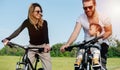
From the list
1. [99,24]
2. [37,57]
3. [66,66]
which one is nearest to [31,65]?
[37,57]

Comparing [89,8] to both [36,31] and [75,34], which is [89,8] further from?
[36,31]

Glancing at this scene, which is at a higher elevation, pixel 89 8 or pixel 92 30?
pixel 89 8

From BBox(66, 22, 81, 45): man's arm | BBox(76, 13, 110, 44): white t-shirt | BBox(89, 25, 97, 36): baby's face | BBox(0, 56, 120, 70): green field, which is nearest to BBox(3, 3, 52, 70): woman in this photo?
BBox(66, 22, 81, 45): man's arm

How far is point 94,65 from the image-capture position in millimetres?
5879

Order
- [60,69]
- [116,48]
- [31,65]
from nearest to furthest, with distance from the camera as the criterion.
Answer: [31,65]
[116,48]
[60,69]

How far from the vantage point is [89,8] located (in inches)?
254

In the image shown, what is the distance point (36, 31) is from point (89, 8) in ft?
3.62

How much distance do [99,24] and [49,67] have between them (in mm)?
1431

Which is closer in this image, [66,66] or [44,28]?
[44,28]

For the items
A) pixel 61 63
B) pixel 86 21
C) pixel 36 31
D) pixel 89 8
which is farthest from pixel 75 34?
pixel 61 63

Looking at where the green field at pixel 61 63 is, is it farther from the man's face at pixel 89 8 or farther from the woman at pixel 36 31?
the man's face at pixel 89 8

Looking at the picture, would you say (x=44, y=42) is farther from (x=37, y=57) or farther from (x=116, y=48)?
(x=116, y=48)

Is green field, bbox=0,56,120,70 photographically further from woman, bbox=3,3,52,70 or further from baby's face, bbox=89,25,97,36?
baby's face, bbox=89,25,97,36

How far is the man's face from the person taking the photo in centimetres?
642
